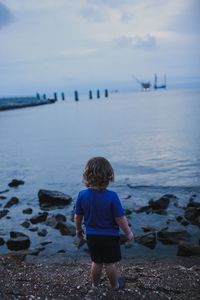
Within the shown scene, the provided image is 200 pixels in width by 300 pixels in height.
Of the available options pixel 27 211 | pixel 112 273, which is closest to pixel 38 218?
pixel 27 211

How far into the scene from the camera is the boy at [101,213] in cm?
423

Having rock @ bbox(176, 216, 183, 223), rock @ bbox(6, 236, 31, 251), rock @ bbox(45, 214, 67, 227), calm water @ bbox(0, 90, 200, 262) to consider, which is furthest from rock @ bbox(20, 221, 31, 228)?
rock @ bbox(176, 216, 183, 223)

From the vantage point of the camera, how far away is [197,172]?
19656mm

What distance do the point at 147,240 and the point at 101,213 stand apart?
5.61m

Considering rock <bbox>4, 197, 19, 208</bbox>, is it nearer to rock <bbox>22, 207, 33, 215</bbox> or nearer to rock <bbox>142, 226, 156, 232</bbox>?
rock <bbox>22, 207, 33, 215</bbox>

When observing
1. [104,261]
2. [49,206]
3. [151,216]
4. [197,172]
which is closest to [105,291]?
[104,261]

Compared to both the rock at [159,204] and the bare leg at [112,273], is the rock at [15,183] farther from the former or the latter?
the bare leg at [112,273]

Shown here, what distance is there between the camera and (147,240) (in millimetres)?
9570

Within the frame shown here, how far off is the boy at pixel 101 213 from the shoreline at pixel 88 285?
1.91 ft

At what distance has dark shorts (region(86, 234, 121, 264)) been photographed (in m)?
4.46

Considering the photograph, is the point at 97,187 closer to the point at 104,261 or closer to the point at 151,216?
the point at 104,261

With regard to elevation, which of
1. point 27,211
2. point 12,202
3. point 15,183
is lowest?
point 15,183

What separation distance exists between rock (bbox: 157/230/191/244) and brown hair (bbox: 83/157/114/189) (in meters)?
5.98

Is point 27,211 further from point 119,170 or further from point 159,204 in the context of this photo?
point 119,170
